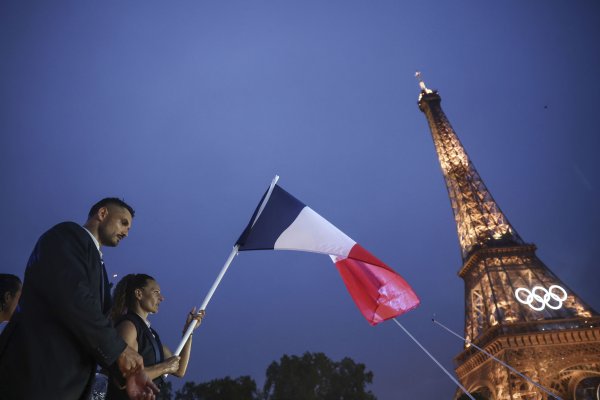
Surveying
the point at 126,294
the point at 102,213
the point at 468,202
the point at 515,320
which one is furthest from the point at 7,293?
the point at 468,202

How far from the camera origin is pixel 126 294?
3.14 metres

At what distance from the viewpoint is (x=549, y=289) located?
27312mm

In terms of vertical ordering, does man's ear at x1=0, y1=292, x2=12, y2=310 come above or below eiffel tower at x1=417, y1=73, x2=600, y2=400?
below

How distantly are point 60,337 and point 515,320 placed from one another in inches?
1219

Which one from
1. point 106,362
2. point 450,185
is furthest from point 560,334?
point 106,362

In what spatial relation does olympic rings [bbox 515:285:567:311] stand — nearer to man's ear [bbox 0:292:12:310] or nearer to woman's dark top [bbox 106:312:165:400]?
woman's dark top [bbox 106:312:165:400]

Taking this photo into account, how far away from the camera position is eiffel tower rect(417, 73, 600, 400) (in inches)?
956

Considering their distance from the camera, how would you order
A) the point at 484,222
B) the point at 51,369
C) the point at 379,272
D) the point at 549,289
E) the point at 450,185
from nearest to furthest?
the point at 51,369
the point at 379,272
the point at 549,289
the point at 484,222
the point at 450,185

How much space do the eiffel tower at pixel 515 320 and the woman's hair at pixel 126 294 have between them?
2333 cm

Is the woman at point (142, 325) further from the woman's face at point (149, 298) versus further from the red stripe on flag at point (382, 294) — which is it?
the red stripe on flag at point (382, 294)

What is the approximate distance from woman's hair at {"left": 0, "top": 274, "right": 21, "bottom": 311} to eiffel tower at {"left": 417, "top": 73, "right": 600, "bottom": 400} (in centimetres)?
2367

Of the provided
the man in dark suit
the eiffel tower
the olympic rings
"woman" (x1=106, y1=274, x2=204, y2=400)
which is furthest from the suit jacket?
the olympic rings

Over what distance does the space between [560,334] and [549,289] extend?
3.49 m

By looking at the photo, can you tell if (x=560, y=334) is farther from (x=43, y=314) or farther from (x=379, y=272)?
(x=43, y=314)
